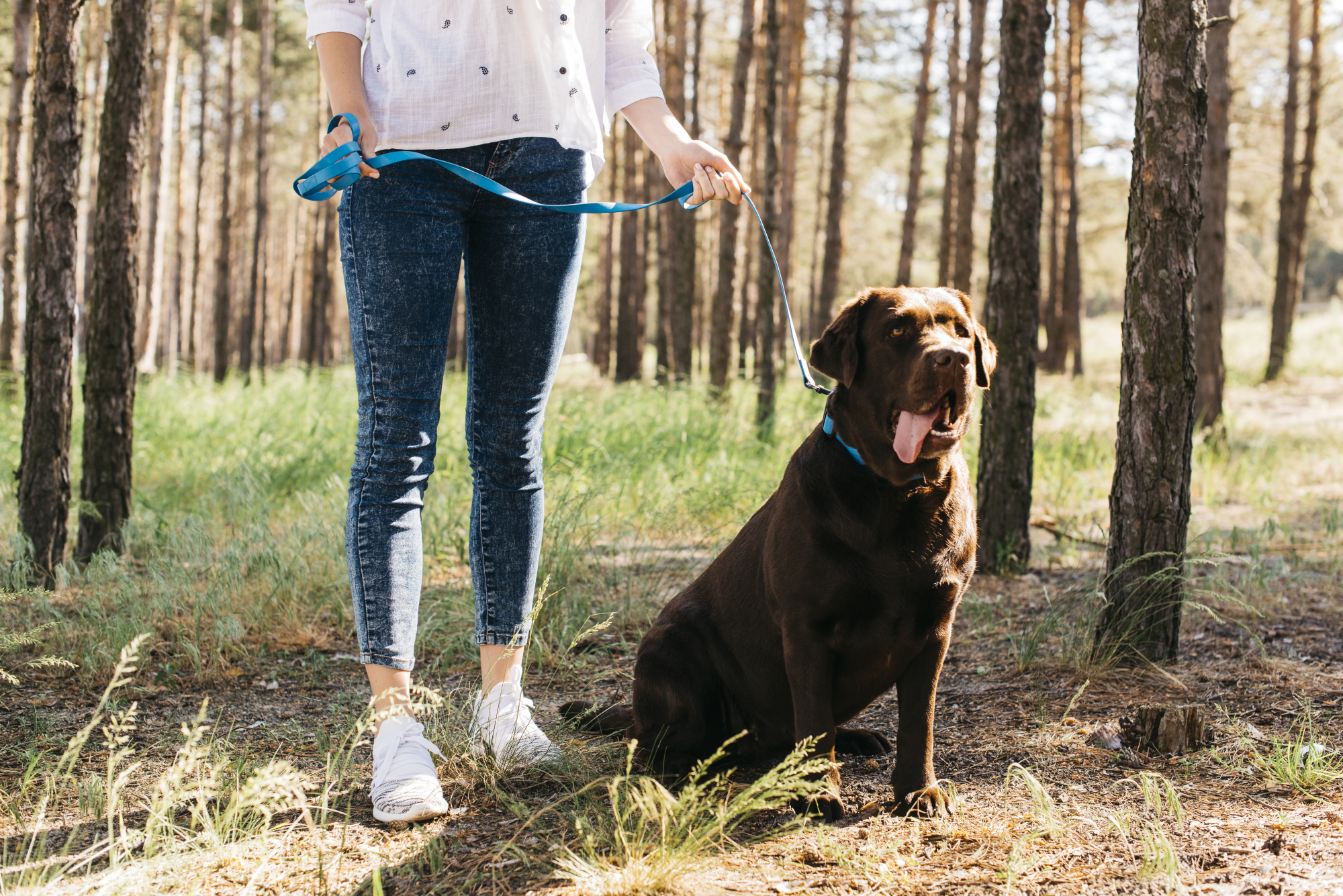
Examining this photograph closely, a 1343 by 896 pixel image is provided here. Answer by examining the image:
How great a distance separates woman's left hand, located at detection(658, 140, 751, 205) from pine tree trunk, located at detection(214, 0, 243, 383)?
13.5 meters

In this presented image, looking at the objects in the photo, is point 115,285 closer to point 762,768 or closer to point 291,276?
point 762,768

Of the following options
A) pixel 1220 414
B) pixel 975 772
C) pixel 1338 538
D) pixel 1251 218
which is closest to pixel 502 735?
pixel 975 772

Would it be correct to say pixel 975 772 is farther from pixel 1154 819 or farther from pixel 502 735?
pixel 502 735

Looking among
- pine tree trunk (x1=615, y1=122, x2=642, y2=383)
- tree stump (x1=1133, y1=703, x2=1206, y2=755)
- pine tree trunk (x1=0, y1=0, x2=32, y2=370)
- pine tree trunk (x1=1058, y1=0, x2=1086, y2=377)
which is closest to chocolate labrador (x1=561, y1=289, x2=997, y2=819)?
tree stump (x1=1133, y1=703, x2=1206, y2=755)

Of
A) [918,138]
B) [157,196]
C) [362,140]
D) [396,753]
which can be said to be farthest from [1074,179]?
[396,753]

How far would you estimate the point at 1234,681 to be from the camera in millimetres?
3158

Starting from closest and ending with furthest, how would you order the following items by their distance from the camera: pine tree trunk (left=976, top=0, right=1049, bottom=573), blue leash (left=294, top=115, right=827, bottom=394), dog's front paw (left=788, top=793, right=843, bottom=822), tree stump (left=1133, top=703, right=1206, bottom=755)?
blue leash (left=294, top=115, right=827, bottom=394)
dog's front paw (left=788, top=793, right=843, bottom=822)
tree stump (left=1133, top=703, right=1206, bottom=755)
pine tree trunk (left=976, top=0, right=1049, bottom=573)

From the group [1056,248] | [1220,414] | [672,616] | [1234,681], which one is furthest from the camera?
[1056,248]

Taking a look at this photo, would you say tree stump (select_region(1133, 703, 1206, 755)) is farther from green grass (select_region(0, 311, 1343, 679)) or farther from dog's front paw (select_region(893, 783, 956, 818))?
green grass (select_region(0, 311, 1343, 679))

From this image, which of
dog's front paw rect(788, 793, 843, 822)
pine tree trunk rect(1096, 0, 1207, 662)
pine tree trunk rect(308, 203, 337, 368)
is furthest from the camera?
pine tree trunk rect(308, 203, 337, 368)

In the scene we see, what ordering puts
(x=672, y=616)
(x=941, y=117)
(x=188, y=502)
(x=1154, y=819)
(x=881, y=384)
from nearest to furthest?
(x=1154, y=819), (x=881, y=384), (x=672, y=616), (x=188, y=502), (x=941, y=117)

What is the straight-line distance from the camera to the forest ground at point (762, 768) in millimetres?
1866

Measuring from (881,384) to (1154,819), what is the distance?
1140mm

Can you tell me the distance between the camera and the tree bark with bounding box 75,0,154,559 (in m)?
4.59
